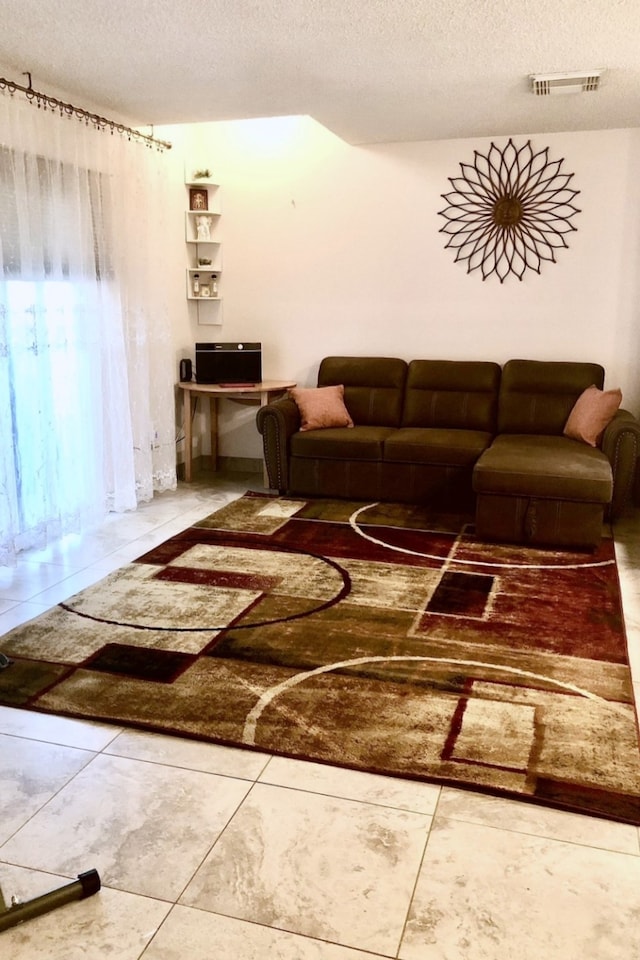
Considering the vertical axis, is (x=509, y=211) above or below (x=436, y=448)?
above

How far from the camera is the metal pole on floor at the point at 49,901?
5.52 feet

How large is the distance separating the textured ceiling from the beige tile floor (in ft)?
8.72

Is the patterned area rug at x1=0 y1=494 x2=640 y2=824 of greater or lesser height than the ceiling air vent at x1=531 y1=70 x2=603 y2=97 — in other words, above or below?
below

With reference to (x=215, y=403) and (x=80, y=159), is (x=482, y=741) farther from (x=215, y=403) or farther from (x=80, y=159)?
(x=215, y=403)

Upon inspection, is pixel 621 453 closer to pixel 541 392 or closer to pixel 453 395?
pixel 541 392

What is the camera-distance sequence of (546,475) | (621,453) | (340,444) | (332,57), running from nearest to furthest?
(332,57) < (546,475) < (621,453) < (340,444)

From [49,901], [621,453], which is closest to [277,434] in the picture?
[621,453]

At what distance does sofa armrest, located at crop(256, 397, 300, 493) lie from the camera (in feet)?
16.7

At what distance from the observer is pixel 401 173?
547 cm

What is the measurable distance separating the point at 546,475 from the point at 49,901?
3.11 m

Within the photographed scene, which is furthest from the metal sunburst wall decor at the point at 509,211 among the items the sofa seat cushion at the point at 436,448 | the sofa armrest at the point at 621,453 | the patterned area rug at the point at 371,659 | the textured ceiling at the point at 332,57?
the patterned area rug at the point at 371,659

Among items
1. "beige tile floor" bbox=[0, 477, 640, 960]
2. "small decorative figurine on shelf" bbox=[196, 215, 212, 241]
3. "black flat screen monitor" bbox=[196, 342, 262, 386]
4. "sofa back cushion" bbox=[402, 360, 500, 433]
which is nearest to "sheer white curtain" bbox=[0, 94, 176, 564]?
"black flat screen monitor" bbox=[196, 342, 262, 386]

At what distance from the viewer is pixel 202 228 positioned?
227 inches

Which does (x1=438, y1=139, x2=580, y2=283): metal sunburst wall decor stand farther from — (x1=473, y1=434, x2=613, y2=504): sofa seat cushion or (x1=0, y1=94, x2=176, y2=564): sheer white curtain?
(x1=0, y1=94, x2=176, y2=564): sheer white curtain
